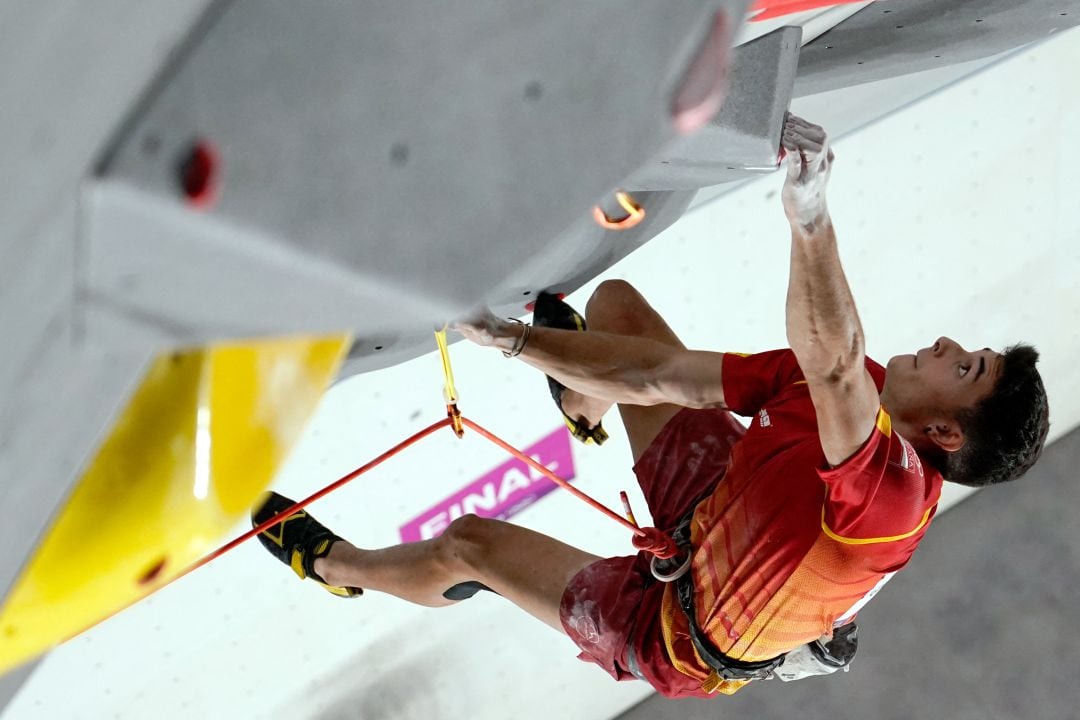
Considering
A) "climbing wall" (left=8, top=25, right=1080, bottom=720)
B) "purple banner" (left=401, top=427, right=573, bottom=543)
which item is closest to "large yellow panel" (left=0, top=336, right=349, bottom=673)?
"climbing wall" (left=8, top=25, right=1080, bottom=720)

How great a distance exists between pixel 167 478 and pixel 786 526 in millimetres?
1041

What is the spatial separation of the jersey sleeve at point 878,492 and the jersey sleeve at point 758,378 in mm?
276

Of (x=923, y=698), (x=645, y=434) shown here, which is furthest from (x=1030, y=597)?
(x=645, y=434)

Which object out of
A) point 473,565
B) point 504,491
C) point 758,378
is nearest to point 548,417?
point 504,491

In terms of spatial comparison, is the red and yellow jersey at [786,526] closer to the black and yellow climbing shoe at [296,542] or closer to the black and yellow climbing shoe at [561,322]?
the black and yellow climbing shoe at [561,322]

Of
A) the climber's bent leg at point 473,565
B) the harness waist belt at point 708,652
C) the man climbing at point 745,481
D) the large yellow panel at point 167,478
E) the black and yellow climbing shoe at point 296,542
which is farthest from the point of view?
the black and yellow climbing shoe at point 296,542

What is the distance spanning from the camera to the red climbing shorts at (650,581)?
177 centimetres

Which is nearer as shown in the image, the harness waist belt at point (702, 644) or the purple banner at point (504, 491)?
the harness waist belt at point (702, 644)

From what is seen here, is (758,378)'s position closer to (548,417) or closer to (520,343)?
(520,343)

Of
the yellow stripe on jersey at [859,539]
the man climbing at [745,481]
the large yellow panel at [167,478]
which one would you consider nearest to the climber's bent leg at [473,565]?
the man climbing at [745,481]

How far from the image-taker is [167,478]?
689 mm

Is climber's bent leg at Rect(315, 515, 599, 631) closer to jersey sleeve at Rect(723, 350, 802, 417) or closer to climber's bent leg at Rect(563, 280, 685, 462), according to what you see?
climber's bent leg at Rect(563, 280, 685, 462)

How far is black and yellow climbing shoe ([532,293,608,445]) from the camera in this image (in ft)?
6.42

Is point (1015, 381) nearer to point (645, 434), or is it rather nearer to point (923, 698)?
point (645, 434)
